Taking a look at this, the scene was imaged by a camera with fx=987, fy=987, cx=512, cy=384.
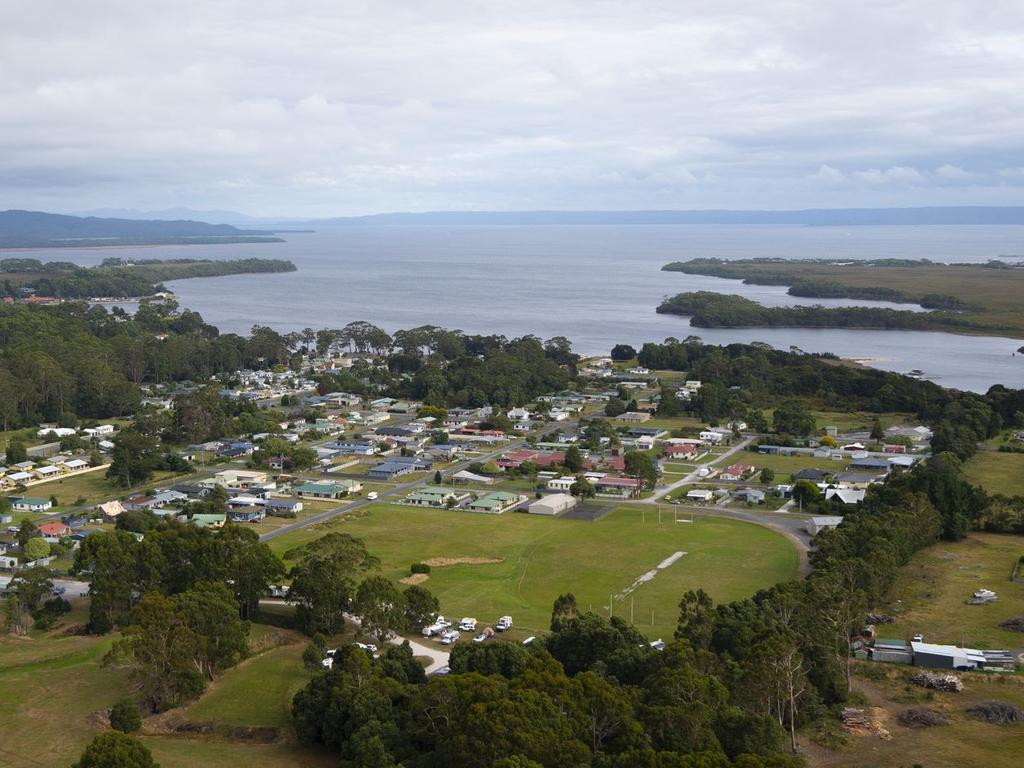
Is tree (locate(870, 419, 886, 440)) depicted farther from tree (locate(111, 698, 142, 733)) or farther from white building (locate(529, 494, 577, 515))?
tree (locate(111, 698, 142, 733))

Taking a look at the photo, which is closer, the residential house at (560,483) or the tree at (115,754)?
the tree at (115,754)

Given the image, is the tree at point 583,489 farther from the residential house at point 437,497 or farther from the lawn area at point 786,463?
the lawn area at point 786,463

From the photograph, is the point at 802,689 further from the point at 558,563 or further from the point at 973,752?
the point at 558,563

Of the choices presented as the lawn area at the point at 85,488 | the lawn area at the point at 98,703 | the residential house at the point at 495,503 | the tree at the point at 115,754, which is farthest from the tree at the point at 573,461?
the tree at the point at 115,754

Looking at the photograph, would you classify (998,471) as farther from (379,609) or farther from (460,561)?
(379,609)

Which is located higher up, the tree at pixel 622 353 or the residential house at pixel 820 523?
the tree at pixel 622 353

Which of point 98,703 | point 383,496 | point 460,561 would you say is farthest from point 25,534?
point 460,561
